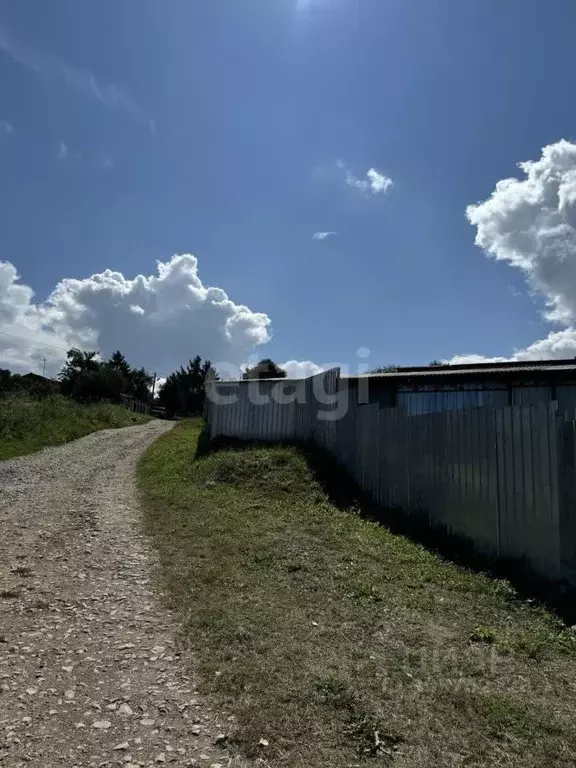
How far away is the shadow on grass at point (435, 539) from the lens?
5.45m

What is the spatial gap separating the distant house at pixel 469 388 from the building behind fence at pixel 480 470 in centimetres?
294

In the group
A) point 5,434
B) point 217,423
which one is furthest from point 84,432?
point 217,423

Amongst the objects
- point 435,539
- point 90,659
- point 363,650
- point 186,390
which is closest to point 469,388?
point 435,539

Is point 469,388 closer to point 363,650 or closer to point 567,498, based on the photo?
point 567,498

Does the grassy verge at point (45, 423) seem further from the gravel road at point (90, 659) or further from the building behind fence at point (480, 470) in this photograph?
the building behind fence at point (480, 470)

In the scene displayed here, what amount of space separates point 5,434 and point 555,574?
18.1 m

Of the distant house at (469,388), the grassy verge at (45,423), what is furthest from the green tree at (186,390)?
the distant house at (469,388)

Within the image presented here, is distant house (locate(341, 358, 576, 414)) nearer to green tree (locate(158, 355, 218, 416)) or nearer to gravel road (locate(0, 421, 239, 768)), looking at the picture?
gravel road (locate(0, 421, 239, 768))

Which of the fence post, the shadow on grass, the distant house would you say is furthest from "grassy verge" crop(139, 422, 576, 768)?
the distant house

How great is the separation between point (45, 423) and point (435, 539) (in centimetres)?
1883

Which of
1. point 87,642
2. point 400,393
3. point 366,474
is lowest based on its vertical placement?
point 87,642

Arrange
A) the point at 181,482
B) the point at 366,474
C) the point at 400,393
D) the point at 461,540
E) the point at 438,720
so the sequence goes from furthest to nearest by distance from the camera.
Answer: the point at 400,393
the point at 181,482
the point at 366,474
the point at 461,540
the point at 438,720

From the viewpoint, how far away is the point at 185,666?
3.93m

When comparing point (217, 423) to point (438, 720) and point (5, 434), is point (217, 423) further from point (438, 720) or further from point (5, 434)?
point (438, 720)
